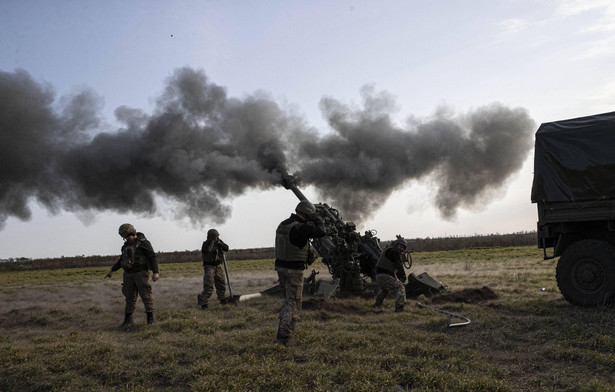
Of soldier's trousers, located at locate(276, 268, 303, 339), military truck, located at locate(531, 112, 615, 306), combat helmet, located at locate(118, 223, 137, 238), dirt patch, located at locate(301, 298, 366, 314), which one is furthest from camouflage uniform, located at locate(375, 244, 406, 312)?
combat helmet, located at locate(118, 223, 137, 238)

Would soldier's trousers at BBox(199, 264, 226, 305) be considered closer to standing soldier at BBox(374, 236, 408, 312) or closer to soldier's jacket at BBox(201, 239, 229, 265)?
soldier's jacket at BBox(201, 239, 229, 265)

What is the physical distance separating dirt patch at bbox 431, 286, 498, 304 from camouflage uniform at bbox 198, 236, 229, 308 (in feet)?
16.6

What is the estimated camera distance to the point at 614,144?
8945 millimetres

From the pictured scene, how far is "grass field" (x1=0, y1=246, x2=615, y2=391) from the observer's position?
527 cm

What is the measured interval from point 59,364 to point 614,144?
9.98 meters

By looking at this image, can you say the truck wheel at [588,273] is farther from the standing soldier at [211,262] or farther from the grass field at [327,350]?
the standing soldier at [211,262]

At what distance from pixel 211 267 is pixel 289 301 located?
4.77 metres

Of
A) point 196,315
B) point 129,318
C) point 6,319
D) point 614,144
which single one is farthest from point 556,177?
point 6,319

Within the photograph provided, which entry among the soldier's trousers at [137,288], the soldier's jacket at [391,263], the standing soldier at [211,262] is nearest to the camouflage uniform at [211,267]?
the standing soldier at [211,262]

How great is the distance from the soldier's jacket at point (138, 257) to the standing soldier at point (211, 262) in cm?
199

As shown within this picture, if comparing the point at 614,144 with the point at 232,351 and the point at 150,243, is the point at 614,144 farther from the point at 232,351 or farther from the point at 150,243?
the point at 150,243

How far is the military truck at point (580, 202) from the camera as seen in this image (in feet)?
29.2

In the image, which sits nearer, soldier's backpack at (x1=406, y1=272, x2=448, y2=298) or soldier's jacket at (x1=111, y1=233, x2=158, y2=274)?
soldier's jacket at (x1=111, y1=233, x2=158, y2=274)

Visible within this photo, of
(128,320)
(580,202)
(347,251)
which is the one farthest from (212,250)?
(580,202)
